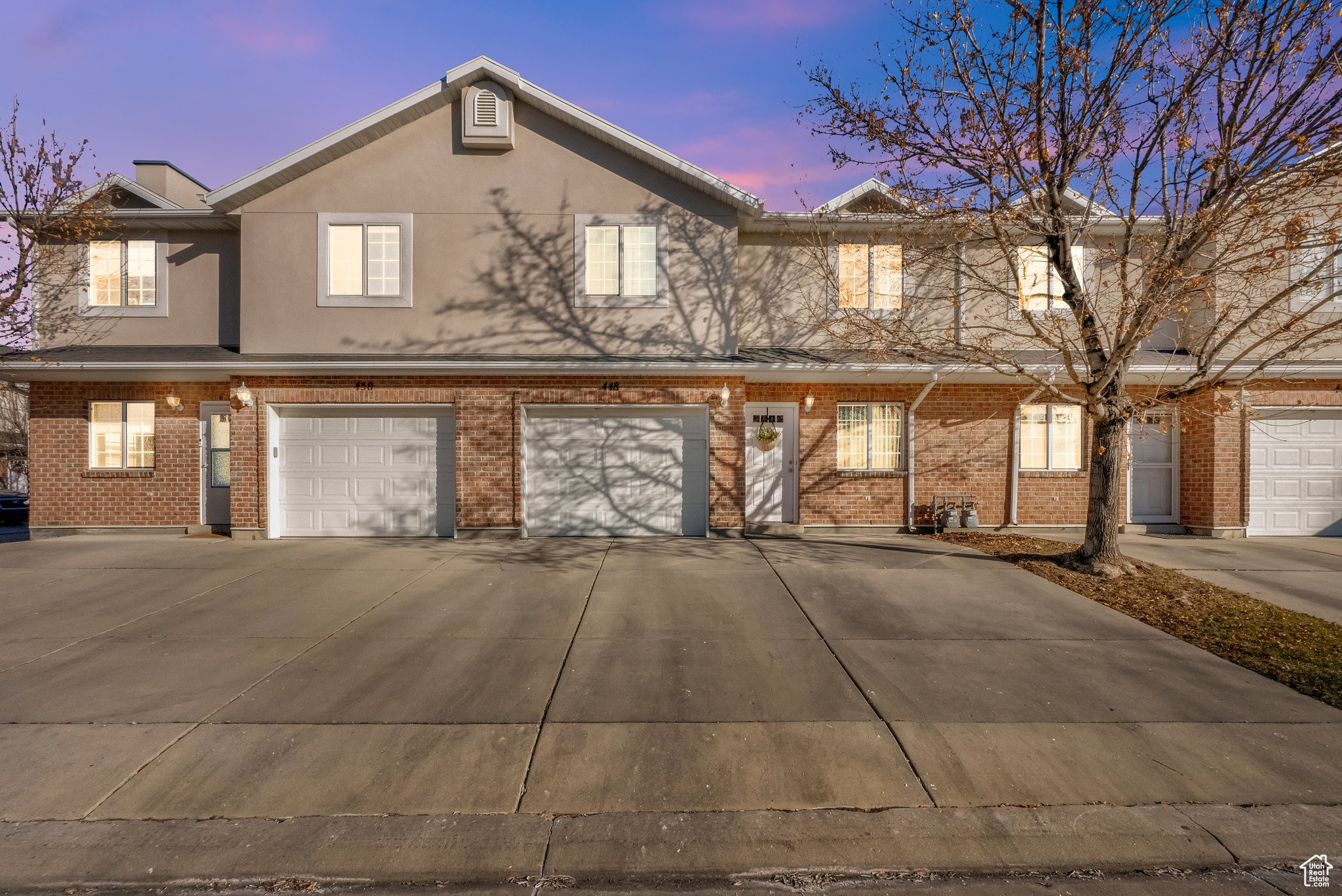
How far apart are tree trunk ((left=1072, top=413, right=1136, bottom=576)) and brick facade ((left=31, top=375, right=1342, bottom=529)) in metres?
3.19

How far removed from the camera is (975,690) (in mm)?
4617

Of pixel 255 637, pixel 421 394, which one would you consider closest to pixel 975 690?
pixel 255 637

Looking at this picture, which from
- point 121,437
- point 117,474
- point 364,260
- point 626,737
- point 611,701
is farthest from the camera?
point 121,437

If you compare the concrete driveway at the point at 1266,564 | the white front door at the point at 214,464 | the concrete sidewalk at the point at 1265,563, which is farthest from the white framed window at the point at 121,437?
the concrete driveway at the point at 1266,564

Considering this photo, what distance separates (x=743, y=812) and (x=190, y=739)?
371 cm

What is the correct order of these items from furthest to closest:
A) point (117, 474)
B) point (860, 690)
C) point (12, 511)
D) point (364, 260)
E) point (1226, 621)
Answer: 1. point (12, 511)
2. point (117, 474)
3. point (364, 260)
4. point (1226, 621)
5. point (860, 690)

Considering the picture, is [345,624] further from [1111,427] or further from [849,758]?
[1111,427]

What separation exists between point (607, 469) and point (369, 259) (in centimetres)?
567

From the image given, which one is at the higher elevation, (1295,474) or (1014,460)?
(1014,460)

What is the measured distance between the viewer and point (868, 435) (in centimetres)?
1105

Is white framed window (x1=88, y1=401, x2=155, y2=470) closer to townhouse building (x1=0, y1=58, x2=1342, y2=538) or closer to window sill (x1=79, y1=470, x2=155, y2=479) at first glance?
townhouse building (x1=0, y1=58, x2=1342, y2=538)

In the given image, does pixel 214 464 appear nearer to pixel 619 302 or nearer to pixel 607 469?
pixel 607 469

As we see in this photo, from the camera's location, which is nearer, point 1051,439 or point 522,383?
point 522,383

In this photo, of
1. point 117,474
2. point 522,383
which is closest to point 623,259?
point 522,383
